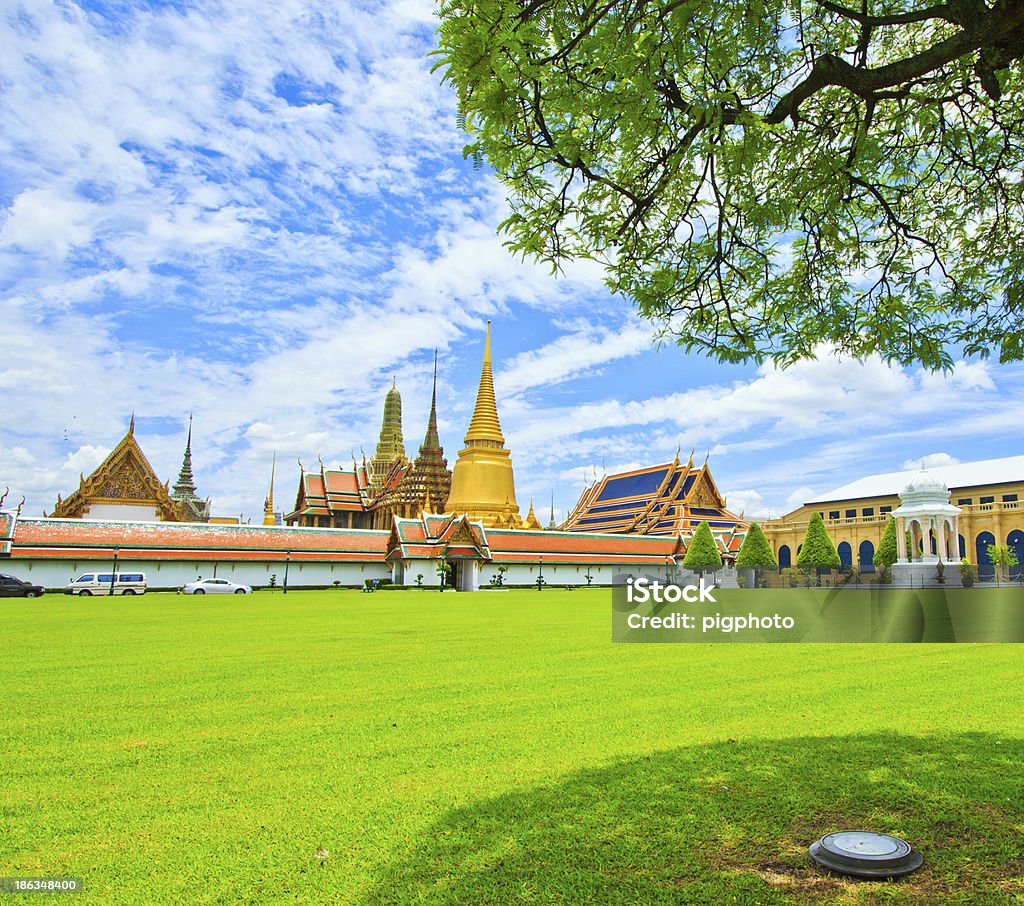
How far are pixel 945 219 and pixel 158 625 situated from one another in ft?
55.3

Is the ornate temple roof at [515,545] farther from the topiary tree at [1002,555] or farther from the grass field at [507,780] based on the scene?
the grass field at [507,780]

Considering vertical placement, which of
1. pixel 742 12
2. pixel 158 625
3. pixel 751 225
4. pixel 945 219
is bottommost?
pixel 158 625

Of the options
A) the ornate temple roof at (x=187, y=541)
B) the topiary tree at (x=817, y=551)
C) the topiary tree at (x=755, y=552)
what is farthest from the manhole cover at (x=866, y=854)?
the ornate temple roof at (x=187, y=541)

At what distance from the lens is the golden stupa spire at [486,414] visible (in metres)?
58.2

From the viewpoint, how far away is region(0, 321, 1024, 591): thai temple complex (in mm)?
37281

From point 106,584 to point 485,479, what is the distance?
2804 centimetres

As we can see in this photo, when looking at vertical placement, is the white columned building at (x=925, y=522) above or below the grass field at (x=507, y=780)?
above

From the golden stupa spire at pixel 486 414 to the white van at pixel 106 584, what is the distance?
91.4ft

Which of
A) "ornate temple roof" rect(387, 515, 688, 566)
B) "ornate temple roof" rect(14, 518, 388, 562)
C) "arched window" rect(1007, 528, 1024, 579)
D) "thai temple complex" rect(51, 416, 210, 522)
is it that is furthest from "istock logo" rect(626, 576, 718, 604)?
"arched window" rect(1007, 528, 1024, 579)

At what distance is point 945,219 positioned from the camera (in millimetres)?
5625

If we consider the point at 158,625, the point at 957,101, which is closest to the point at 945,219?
the point at 957,101

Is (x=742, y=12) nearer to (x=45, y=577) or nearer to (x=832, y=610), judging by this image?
(x=832, y=610)

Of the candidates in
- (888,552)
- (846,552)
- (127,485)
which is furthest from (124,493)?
(846,552)

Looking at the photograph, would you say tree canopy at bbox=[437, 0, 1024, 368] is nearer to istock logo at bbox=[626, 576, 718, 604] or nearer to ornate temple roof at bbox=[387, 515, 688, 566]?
istock logo at bbox=[626, 576, 718, 604]
